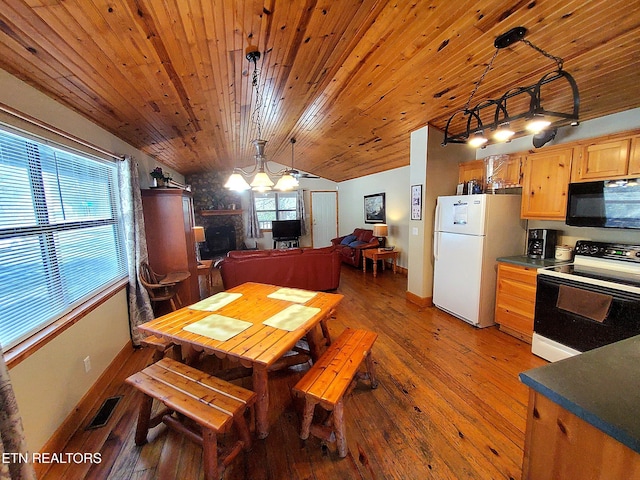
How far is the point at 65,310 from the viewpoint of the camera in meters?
1.88

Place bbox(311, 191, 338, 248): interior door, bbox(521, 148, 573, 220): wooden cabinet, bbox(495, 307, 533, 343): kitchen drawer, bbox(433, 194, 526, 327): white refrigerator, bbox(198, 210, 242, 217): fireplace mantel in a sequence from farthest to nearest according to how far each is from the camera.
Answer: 1. bbox(311, 191, 338, 248): interior door
2. bbox(198, 210, 242, 217): fireplace mantel
3. bbox(433, 194, 526, 327): white refrigerator
4. bbox(495, 307, 533, 343): kitchen drawer
5. bbox(521, 148, 573, 220): wooden cabinet

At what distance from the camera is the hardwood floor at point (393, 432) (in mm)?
1459

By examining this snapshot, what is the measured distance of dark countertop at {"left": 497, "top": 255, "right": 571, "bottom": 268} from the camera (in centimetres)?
260

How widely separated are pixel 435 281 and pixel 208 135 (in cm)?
389

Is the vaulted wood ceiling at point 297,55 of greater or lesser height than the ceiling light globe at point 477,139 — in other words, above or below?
above

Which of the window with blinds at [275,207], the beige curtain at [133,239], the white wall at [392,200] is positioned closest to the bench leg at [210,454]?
the beige curtain at [133,239]

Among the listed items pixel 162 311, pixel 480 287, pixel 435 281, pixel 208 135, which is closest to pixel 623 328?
pixel 480 287

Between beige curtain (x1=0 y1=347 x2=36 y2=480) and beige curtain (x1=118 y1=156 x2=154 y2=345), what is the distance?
1830mm

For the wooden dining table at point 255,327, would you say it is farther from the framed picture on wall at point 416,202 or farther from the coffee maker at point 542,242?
the coffee maker at point 542,242

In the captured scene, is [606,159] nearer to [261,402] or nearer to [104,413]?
[261,402]

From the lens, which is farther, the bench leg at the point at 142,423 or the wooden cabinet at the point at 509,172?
the wooden cabinet at the point at 509,172

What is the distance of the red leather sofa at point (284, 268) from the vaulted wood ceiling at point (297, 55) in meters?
1.91

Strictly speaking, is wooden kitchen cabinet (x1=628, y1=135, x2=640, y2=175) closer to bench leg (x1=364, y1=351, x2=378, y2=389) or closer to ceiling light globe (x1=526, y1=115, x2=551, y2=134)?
ceiling light globe (x1=526, y1=115, x2=551, y2=134)

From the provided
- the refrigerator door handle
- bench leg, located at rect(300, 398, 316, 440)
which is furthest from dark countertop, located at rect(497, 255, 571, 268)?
bench leg, located at rect(300, 398, 316, 440)
